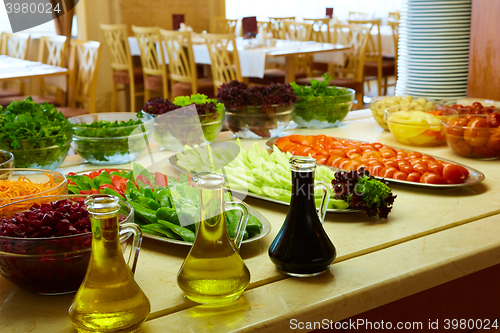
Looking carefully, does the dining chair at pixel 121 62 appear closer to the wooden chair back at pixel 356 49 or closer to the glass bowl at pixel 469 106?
the wooden chair back at pixel 356 49

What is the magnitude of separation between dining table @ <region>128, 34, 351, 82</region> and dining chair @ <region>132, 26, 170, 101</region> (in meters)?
0.11

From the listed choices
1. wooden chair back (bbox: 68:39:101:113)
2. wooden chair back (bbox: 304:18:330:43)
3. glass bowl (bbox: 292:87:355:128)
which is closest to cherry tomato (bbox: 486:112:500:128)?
glass bowl (bbox: 292:87:355:128)

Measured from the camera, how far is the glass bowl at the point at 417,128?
164cm

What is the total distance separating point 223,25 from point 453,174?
5691mm

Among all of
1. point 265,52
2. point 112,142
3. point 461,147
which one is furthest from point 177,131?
point 265,52

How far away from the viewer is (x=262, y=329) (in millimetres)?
684

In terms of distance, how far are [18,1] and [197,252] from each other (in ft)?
18.3

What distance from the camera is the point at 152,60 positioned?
521 cm

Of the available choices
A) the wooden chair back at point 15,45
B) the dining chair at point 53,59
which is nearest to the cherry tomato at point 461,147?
the dining chair at point 53,59

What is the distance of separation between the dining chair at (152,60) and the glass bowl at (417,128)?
3608 mm

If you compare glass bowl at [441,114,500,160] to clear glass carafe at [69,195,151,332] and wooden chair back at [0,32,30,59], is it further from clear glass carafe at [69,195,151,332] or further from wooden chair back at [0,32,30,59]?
wooden chair back at [0,32,30,59]

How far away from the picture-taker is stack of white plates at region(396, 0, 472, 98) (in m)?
2.06

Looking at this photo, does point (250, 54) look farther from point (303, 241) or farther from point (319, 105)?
point (303, 241)

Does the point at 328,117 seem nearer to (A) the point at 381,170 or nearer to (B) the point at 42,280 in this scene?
(A) the point at 381,170
